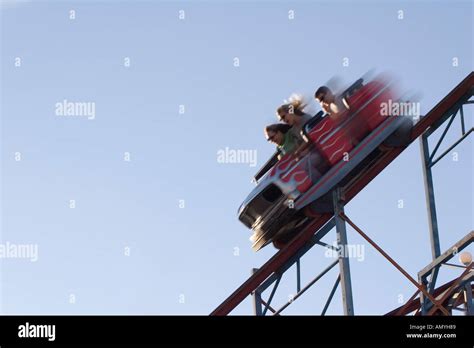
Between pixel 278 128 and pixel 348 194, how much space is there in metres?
1.30

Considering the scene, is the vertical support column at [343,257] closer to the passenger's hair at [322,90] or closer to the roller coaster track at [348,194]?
the roller coaster track at [348,194]

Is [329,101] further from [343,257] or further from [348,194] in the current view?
[343,257]

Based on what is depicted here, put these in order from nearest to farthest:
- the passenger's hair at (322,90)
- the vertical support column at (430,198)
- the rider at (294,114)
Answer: the passenger's hair at (322,90) < the vertical support column at (430,198) < the rider at (294,114)

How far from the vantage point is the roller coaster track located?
501 inches

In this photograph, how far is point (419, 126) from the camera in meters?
12.8

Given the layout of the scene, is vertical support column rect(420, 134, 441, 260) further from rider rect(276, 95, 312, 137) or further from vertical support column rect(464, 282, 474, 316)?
rider rect(276, 95, 312, 137)

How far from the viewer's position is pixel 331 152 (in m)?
12.4

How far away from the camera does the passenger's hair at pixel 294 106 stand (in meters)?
13.1

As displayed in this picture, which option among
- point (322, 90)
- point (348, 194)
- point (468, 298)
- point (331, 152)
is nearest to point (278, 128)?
point (322, 90)

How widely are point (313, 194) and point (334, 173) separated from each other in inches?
14.8

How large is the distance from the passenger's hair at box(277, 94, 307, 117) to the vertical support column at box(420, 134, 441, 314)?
5.27 ft

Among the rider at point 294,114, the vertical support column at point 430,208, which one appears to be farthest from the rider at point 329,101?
the vertical support column at point 430,208

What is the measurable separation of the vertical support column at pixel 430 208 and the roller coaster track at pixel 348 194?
279mm
